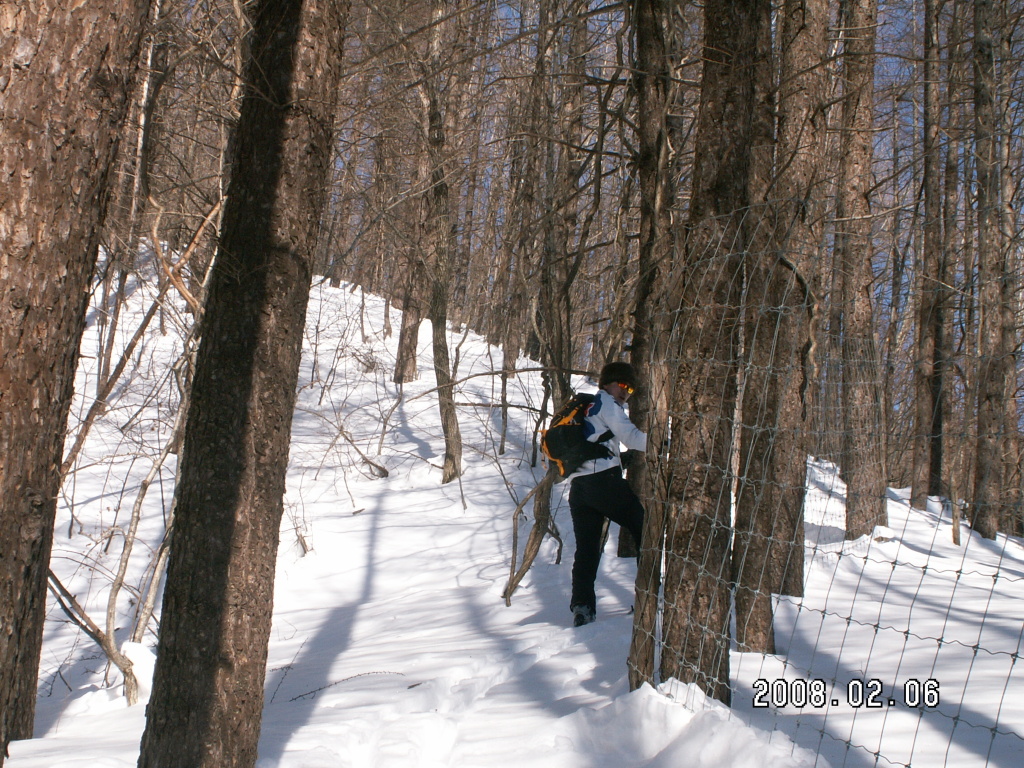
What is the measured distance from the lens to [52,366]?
6.10 feet

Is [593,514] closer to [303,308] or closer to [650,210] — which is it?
[650,210]

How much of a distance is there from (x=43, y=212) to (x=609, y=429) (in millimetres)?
3613

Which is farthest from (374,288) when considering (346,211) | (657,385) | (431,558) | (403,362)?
(657,385)

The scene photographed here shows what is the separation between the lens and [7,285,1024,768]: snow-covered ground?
287 cm

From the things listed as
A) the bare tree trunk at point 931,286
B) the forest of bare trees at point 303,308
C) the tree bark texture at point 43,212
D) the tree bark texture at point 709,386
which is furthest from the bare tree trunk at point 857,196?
the tree bark texture at point 43,212

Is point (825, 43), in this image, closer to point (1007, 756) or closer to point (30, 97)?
point (1007, 756)

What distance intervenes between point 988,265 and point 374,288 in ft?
64.8

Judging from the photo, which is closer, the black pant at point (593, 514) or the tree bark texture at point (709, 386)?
the tree bark texture at point (709, 386)

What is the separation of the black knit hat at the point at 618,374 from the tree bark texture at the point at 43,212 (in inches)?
136

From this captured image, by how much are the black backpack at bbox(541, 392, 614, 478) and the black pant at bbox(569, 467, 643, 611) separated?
0.14 m

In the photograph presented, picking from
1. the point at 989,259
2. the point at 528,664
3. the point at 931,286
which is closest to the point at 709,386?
the point at 528,664

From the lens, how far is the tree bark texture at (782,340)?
339 cm

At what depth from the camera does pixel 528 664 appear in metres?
4.35

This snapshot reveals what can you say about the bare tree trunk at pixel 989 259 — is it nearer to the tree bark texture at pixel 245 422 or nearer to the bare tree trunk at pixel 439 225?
the bare tree trunk at pixel 439 225
